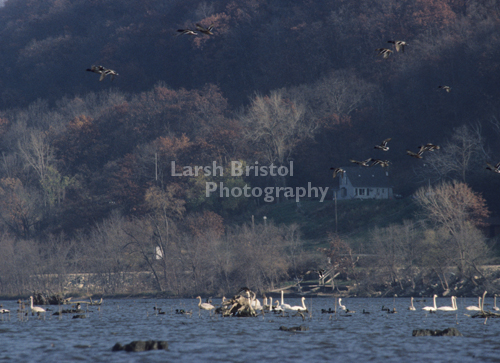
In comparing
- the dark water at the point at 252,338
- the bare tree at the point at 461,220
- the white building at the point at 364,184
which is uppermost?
the white building at the point at 364,184

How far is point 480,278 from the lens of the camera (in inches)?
2803

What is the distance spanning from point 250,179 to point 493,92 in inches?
1591

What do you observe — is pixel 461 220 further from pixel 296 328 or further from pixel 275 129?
pixel 275 129

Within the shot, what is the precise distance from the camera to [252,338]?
41.6 meters

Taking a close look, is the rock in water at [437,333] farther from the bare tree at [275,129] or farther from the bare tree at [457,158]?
the bare tree at [275,129]

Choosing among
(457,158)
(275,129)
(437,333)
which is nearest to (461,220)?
(457,158)

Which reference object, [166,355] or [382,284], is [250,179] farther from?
[166,355]

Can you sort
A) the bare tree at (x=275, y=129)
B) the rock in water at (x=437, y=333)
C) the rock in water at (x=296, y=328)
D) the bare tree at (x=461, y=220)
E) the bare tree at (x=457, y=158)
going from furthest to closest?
the bare tree at (x=275, y=129) → the bare tree at (x=457, y=158) → the bare tree at (x=461, y=220) → the rock in water at (x=296, y=328) → the rock in water at (x=437, y=333)

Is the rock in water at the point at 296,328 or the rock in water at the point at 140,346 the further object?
the rock in water at the point at 296,328

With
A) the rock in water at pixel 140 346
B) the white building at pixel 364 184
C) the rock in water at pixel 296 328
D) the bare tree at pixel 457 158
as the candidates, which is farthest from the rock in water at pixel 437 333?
the white building at pixel 364 184

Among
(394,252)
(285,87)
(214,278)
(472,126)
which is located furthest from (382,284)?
(285,87)

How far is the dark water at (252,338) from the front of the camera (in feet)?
114

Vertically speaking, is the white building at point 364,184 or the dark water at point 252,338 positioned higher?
the white building at point 364,184

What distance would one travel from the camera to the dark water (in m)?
34.9
